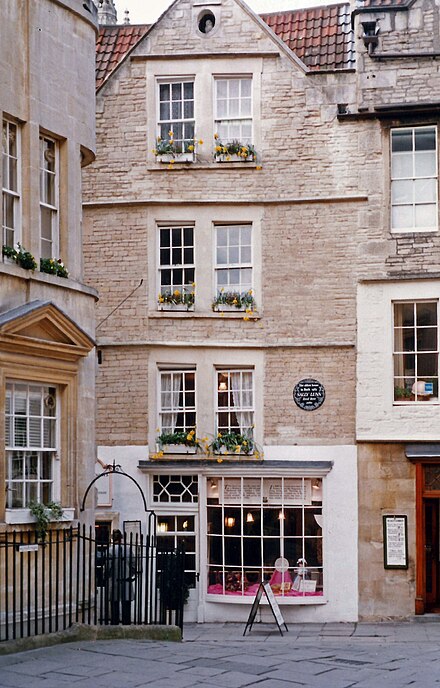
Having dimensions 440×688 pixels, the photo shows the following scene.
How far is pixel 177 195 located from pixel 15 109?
29.4 feet

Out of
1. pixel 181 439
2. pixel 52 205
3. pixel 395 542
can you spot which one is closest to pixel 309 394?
pixel 181 439

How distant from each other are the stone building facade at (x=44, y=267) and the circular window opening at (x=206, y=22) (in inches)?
295

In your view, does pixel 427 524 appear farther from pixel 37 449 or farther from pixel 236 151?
pixel 37 449

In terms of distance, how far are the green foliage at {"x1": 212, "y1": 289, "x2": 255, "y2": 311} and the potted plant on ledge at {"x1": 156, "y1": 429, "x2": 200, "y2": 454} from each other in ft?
8.95

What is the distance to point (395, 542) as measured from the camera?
2477 cm

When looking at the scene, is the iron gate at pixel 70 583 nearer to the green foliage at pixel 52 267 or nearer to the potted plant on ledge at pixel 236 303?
the green foliage at pixel 52 267

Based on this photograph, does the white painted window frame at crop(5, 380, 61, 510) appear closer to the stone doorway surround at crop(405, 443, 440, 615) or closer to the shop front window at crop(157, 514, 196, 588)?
the shop front window at crop(157, 514, 196, 588)

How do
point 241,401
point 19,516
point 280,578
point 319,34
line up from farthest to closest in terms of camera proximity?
point 319,34 → point 241,401 → point 280,578 → point 19,516

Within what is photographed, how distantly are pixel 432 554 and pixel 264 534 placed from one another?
3.41 metres

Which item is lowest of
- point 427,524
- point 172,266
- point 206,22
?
point 427,524

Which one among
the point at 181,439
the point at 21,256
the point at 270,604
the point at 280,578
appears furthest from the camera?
the point at 181,439

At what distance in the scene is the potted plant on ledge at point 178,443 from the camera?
25.6 m

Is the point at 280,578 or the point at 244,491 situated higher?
the point at 244,491

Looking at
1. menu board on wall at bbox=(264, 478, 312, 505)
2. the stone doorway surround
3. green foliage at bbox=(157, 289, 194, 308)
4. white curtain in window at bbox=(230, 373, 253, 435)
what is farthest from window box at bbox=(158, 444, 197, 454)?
the stone doorway surround
